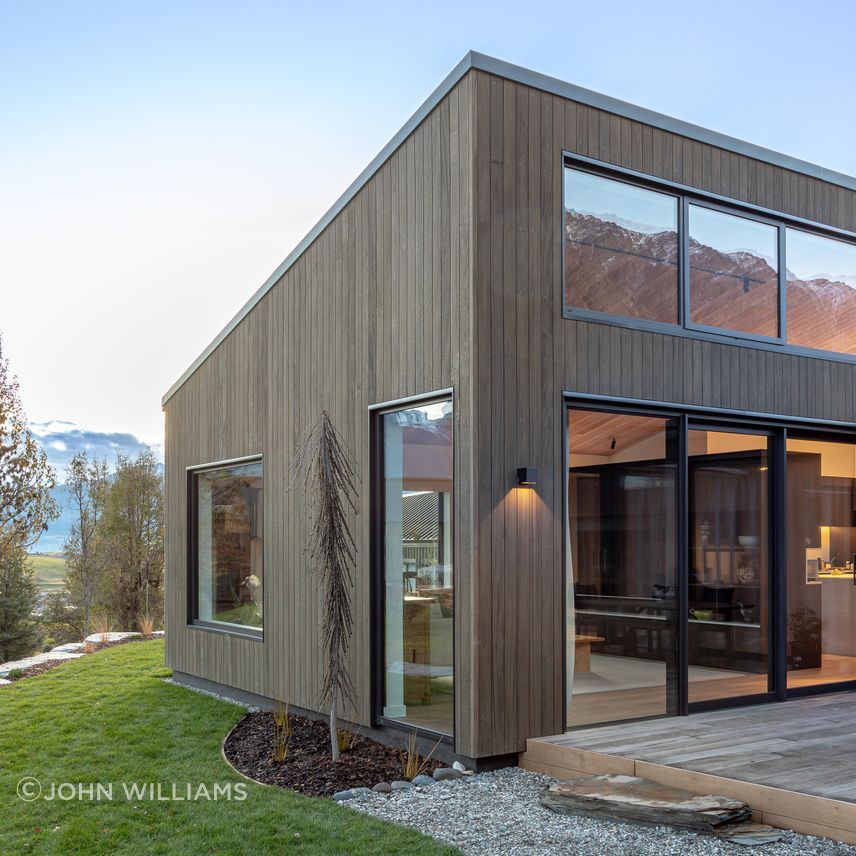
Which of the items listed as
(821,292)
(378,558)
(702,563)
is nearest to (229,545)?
(378,558)

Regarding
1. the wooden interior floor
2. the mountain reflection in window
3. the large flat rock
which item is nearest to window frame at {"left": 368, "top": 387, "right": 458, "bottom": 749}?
the wooden interior floor

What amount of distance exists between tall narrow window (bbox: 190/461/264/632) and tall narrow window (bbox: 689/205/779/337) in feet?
15.0

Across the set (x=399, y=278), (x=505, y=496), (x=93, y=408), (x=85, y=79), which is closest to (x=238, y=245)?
(x=85, y=79)

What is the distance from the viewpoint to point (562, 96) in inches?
251

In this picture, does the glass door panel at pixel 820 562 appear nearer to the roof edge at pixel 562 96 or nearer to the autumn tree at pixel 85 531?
the roof edge at pixel 562 96

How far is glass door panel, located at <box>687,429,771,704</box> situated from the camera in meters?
6.79

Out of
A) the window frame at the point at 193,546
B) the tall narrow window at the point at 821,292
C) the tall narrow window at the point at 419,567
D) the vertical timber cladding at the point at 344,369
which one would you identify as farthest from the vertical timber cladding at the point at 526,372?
the window frame at the point at 193,546

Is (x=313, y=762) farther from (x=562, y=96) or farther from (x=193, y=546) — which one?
(x=562, y=96)

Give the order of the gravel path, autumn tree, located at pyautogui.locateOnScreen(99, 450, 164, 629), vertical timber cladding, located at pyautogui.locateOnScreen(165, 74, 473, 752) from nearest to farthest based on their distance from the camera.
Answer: the gravel path → vertical timber cladding, located at pyautogui.locateOnScreen(165, 74, 473, 752) → autumn tree, located at pyautogui.locateOnScreen(99, 450, 164, 629)

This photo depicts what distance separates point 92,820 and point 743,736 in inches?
157

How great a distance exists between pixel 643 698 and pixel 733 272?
3.35m

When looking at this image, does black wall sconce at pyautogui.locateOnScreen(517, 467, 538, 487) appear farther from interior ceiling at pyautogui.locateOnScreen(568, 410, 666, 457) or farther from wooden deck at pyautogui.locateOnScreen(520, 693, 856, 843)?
wooden deck at pyautogui.locateOnScreen(520, 693, 856, 843)

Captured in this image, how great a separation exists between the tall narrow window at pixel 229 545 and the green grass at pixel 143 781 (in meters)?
0.93

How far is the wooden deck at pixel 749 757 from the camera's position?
451 cm
